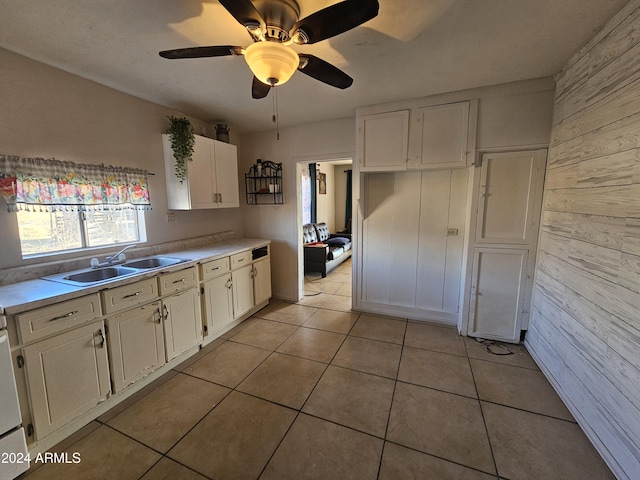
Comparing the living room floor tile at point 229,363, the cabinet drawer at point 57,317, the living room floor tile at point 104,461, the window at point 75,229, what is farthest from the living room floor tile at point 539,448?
the window at point 75,229

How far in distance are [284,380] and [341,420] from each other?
0.60 m

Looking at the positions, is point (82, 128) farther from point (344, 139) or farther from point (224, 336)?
point (344, 139)

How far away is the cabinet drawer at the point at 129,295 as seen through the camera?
1.86 m

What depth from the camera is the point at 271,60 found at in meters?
1.37

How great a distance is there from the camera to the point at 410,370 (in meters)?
2.35

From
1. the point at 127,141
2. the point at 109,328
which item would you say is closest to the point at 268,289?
the point at 109,328

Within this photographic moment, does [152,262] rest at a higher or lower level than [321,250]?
higher

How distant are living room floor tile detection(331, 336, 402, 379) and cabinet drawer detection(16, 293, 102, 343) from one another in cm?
188

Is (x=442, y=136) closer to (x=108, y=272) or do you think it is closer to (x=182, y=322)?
(x=182, y=322)

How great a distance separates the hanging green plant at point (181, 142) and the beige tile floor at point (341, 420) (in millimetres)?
1873

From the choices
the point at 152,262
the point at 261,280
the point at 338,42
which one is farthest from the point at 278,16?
the point at 261,280

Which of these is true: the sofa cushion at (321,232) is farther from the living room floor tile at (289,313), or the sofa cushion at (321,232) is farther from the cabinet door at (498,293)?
the cabinet door at (498,293)

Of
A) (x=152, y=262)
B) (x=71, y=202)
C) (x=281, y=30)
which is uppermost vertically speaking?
(x=281, y=30)

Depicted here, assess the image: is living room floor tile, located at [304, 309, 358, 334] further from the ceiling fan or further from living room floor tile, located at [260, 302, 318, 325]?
the ceiling fan
